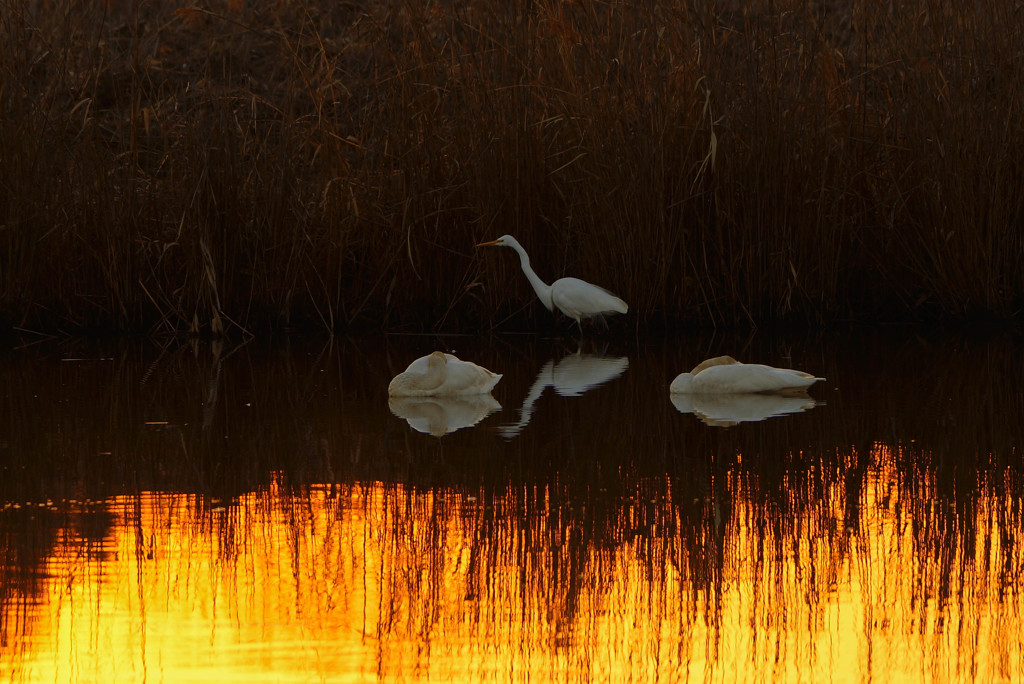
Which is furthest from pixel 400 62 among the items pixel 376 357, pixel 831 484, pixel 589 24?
pixel 831 484

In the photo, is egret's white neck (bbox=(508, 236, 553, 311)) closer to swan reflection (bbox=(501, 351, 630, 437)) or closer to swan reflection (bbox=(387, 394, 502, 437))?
swan reflection (bbox=(501, 351, 630, 437))

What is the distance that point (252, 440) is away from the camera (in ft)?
16.9

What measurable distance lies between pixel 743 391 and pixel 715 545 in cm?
243

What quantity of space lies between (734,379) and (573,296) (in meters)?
2.18

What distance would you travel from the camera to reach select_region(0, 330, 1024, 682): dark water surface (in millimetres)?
2869

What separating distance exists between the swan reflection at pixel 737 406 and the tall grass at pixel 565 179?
7.45 feet

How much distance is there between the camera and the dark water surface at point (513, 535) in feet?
9.41

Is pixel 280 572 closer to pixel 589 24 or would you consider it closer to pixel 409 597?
pixel 409 597

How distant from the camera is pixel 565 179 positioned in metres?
8.41

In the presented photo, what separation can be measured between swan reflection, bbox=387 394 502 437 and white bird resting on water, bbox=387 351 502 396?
3 centimetres

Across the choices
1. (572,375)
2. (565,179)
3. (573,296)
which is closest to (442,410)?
(572,375)

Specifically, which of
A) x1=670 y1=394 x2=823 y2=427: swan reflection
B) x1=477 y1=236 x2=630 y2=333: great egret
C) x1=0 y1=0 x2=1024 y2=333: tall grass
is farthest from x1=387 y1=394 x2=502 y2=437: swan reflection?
x1=0 y1=0 x2=1024 y2=333: tall grass

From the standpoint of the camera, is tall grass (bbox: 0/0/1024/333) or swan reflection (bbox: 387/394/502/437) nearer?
swan reflection (bbox: 387/394/502/437)

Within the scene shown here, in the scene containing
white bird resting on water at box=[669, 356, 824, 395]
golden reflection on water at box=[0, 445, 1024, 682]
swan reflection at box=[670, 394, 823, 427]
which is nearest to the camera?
golden reflection on water at box=[0, 445, 1024, 682]
